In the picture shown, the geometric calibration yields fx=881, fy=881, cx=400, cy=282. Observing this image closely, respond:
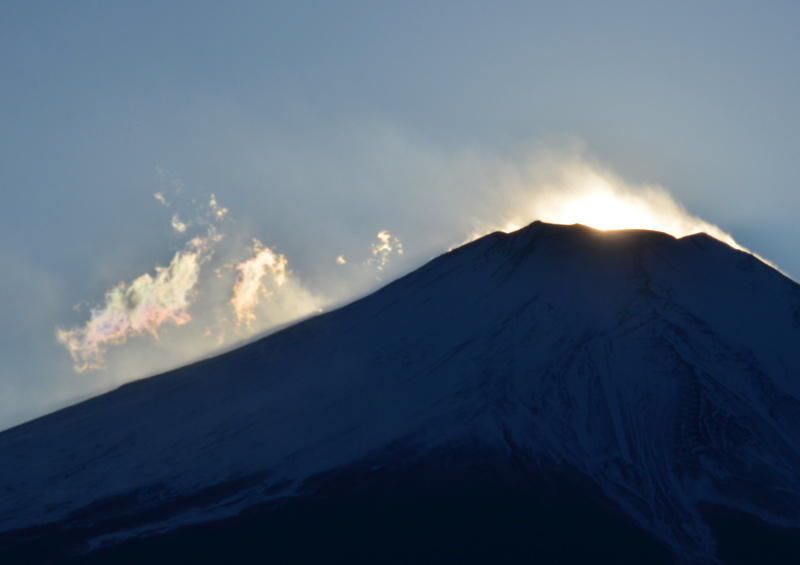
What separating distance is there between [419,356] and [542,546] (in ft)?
83.1

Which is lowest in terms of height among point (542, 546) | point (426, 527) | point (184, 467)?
point (542, 546)

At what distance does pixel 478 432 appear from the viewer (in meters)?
52.4

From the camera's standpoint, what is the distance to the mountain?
43.9 meters

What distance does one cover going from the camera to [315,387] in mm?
63906

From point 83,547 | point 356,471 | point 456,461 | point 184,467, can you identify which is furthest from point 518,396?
point 83,547

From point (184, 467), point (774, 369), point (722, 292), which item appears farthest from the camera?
point (722, 292)

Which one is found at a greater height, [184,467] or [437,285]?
[437,285]

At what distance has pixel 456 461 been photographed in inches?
1954

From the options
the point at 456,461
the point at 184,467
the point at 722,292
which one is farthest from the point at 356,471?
the point at 722,292

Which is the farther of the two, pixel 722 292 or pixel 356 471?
pixel 722 292

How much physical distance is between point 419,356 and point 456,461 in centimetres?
1650

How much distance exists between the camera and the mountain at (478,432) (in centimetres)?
4388

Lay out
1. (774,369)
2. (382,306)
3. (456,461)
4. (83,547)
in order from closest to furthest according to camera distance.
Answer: (83,547)
(456,461)
(774,369)
(382,306)

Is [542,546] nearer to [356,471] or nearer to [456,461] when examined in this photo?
[456,461]
